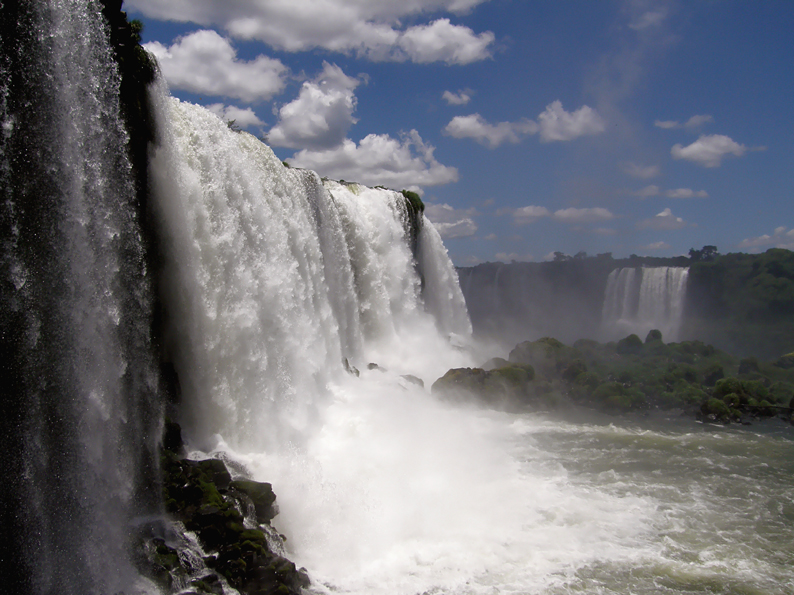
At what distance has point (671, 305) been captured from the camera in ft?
93.7

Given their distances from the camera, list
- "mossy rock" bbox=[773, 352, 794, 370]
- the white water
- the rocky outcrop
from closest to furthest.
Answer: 1. the rocky outcrop
2. the white water
3. "mossy rock" bbox=[773, 352, 794, 370]

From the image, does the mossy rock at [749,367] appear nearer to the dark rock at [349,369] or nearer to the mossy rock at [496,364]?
the mossy rock at [496,364]

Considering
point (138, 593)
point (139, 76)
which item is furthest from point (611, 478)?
point (139, 76)

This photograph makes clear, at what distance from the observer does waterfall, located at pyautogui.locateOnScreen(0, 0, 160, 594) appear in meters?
4.65

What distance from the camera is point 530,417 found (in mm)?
13094

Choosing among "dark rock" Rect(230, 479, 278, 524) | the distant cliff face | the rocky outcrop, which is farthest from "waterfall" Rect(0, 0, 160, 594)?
the distant cliff face

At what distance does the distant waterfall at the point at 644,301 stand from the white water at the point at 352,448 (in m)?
18.6

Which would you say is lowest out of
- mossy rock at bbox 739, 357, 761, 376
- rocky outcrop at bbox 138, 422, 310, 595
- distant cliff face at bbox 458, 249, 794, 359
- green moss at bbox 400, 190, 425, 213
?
rocky outcrop at bbox 138, 422, 310, 595

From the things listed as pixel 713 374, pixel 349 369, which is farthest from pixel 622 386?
pixel 349 369

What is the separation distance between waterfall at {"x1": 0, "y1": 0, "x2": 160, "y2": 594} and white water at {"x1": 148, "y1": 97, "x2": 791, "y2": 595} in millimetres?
1743

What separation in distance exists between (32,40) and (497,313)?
3193cm

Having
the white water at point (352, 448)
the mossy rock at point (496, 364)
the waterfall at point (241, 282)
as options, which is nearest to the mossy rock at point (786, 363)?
the white water at point (352, 448)

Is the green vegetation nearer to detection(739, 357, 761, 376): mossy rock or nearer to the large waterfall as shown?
detection(739, 357, 761, 376): mossy rock

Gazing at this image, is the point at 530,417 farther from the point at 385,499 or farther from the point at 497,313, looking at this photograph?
the point at 497,313
